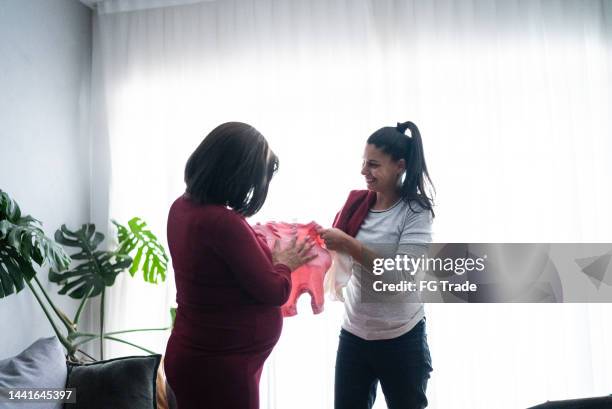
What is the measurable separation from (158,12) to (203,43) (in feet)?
1.08

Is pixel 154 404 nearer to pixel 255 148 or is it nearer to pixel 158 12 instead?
pixel 255 148

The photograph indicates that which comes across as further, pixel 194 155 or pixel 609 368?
pixel 609 368

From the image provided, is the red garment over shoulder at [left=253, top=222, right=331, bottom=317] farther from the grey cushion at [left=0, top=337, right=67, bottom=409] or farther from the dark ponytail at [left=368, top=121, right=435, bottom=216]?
the grey cushion at [left=0, top=337, right=67, bottom=409]

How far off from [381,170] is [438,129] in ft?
2.75

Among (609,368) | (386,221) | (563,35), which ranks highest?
(563,35)

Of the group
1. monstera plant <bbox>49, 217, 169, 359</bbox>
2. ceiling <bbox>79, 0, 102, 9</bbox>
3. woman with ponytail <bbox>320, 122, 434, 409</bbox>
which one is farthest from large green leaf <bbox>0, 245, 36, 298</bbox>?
ceiling <bbox>79, 0, 102, 9</bbox>

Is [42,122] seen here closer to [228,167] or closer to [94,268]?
[94,268]

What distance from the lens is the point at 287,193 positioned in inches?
91.9

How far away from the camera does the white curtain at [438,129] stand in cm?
211

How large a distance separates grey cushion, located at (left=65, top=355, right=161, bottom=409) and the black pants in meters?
0.70

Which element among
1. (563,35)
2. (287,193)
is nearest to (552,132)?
(563,35)

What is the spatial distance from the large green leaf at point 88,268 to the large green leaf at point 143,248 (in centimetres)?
A: 7

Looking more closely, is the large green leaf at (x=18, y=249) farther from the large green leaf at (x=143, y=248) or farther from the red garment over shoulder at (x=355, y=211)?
the red garment over shoulder at (x=355, y=211)

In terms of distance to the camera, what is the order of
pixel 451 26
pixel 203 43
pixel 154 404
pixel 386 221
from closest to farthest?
1. pixel 386 221
2. pixel 154 404
3. pixel 451 26
4. pixel 203 43
